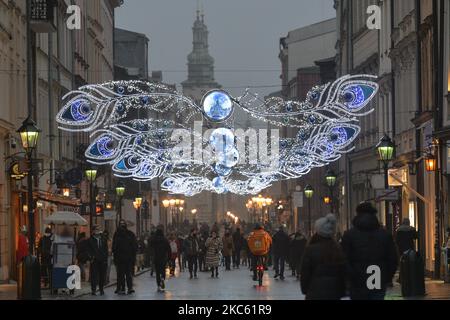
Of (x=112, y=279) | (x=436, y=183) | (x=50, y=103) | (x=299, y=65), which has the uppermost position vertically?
(x=299, y=65)

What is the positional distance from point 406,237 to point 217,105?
11916 mm

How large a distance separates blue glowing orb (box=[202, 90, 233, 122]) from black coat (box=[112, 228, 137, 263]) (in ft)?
29.4

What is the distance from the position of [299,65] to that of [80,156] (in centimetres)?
6745

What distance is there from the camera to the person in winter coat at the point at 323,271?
54.1 feet

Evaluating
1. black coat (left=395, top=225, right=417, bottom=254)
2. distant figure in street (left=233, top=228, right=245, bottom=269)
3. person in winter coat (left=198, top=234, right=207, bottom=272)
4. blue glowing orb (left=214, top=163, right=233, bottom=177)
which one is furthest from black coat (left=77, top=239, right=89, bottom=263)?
distant figure in street (left=233, top=228, right=245, bottom=269)

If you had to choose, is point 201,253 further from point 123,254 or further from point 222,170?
point 123,254

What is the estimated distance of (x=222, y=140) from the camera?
52.4 metres

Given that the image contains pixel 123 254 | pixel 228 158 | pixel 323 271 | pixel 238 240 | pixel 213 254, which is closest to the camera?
pixel 323 271

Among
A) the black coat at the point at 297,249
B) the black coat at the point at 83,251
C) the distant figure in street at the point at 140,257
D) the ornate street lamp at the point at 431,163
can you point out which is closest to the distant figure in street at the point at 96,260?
the black coat at the point at 83,251

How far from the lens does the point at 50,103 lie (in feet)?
182

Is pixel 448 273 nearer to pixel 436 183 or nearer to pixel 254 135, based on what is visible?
pixel 436 183

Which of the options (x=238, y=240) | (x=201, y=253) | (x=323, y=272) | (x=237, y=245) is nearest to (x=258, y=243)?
(x=201, y=253)
